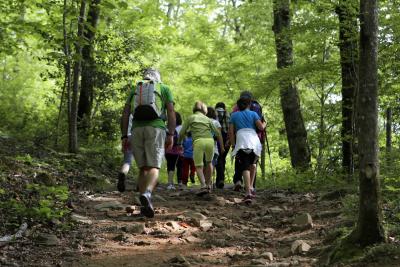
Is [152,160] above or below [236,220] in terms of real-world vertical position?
above

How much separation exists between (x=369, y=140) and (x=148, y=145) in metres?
3.29

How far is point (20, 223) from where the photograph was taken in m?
5.33

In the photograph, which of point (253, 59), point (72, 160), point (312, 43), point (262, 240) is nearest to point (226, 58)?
point (253, 59)

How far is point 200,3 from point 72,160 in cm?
1549

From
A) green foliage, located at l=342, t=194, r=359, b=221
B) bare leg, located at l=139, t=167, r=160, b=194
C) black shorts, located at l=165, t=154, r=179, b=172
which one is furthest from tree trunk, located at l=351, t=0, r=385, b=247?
black shorts, located at l=165, t=154, r=179, b=172

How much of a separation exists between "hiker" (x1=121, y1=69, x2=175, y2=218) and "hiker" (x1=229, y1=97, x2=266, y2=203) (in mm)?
2110

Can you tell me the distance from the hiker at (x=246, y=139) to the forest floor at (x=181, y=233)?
22.7 inches

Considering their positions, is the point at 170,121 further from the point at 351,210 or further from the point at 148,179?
the point at 351,210

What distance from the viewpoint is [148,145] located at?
6484mm

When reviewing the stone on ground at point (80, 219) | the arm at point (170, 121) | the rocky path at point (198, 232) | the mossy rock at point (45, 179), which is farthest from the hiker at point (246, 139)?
the mossy rock at point (45, 179)

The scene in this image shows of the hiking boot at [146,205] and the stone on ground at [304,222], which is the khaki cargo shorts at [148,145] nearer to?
the hiking boot at [146,205]

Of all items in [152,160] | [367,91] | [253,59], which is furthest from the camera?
[253,59]

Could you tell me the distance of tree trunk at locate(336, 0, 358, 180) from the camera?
8641 mm

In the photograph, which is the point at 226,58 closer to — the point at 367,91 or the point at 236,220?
the point at 236,220
